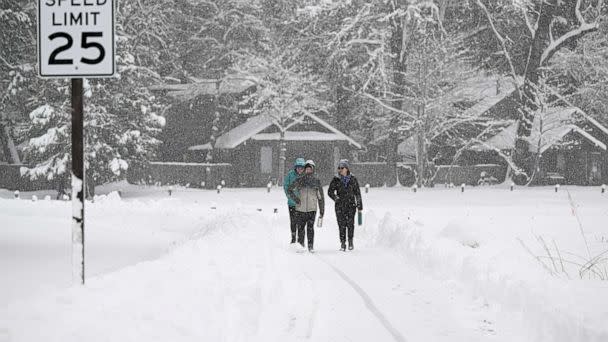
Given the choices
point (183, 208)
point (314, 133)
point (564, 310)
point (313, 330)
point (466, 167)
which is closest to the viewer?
point (564, 310)

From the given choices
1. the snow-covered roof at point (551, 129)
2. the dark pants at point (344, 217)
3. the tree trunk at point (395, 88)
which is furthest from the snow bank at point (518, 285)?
the snow-covered roof at point (551, 129)

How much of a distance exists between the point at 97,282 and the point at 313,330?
239 cm

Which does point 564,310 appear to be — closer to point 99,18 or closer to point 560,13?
point 99,18

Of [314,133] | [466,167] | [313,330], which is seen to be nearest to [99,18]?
[313,330]

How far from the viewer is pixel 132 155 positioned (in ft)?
122

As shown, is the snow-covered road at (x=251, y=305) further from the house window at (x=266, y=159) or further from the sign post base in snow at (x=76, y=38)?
the house window at (x=266, y=159)

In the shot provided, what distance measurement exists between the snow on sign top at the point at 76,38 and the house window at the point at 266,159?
135 feet

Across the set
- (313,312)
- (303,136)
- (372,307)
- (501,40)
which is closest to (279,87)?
(303,136)

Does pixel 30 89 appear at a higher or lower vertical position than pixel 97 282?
higher

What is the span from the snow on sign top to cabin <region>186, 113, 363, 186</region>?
37.5 m

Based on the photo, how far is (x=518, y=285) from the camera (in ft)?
25.5

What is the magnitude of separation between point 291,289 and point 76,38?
Result: 180 inches

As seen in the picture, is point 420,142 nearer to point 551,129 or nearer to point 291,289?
point 551,129

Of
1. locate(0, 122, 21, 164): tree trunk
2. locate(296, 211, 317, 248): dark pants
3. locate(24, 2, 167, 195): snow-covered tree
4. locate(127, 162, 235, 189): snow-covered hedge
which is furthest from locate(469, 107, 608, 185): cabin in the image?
locate(296, 211, 317, 248): dark pants
